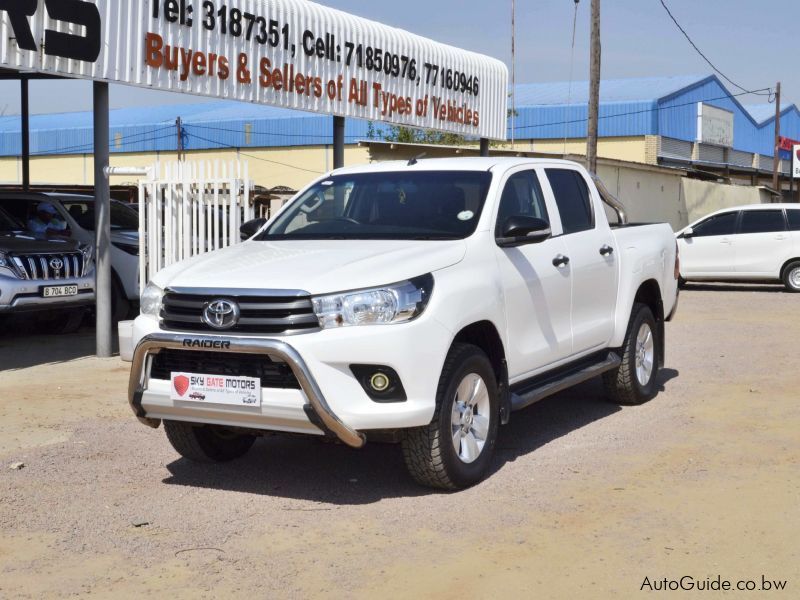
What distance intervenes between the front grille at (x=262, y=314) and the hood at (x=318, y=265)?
0.21ft

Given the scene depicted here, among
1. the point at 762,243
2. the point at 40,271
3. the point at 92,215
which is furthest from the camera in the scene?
the point at 762,243

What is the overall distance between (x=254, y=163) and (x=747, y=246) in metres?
35.0

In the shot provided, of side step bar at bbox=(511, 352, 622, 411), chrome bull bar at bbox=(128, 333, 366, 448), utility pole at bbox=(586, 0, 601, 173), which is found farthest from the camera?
utility pole at bbox=(586, 0, 601, 173)

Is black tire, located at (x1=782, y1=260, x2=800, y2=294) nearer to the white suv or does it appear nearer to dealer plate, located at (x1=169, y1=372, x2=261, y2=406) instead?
the white suv

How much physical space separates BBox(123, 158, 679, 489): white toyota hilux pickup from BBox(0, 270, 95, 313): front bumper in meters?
5.66

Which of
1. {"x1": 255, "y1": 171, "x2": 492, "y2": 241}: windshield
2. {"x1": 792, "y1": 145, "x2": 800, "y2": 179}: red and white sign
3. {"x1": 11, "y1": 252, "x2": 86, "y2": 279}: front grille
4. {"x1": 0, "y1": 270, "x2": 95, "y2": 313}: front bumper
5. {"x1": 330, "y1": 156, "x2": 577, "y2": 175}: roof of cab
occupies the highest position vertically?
{"x1": 792, "y1": 145, "x2": 800, "y2": 179}: red and white sign

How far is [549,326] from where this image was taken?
296 inches

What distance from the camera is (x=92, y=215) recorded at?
15156mm

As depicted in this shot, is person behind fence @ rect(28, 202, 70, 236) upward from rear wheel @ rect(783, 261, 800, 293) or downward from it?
upward

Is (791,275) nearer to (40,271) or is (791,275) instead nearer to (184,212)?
(184,212)

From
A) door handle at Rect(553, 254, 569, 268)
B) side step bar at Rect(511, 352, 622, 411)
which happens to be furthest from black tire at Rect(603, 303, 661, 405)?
door handle at Rect(553, 254, 569, 268)

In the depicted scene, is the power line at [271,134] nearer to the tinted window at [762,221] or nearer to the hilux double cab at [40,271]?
the tinted window at [762,221]

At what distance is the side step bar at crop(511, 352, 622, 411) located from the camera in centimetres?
708

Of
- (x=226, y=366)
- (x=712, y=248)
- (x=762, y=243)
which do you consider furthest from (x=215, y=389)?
(x=762, y=243)
